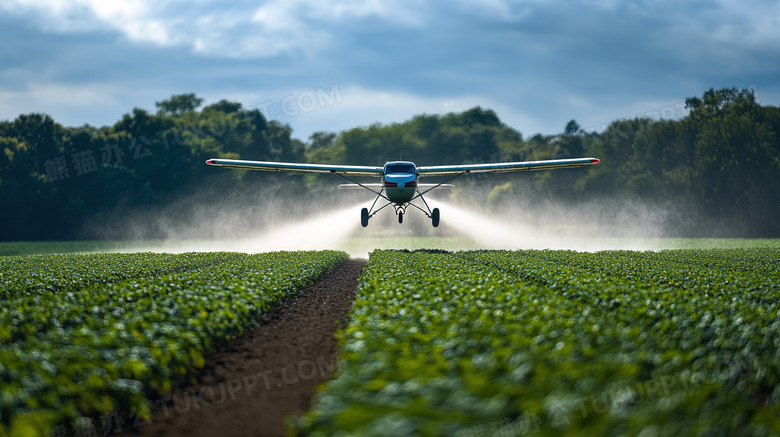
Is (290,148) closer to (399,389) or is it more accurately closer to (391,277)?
(391,277)

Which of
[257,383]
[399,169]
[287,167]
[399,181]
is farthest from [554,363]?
[287,167]

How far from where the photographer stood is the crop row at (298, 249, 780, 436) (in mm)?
5809

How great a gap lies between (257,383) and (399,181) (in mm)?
22734

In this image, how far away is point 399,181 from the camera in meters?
32.4

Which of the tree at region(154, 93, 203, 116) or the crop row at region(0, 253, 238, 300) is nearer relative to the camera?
the crop row at region(0, 253, 238, 300)

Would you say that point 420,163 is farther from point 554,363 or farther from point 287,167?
point 554,363

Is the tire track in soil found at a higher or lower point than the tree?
lower

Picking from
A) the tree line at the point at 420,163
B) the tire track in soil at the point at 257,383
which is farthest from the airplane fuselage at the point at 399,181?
the tree line at the point at 420,163

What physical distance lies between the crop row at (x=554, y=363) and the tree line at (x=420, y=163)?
68.1m

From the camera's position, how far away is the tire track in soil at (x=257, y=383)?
8367mm

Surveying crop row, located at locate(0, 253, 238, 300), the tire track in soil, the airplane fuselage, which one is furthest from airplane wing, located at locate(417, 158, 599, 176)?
the tire track in soil

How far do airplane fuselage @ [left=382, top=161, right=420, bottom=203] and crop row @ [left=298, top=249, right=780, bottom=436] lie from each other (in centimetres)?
1557

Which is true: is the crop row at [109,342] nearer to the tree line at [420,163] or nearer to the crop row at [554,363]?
the crop row at [554,363]

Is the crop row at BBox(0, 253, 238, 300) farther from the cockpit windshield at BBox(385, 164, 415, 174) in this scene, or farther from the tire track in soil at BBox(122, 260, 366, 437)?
the cockpit windshield at BBox(385, 164, 415, 174)
